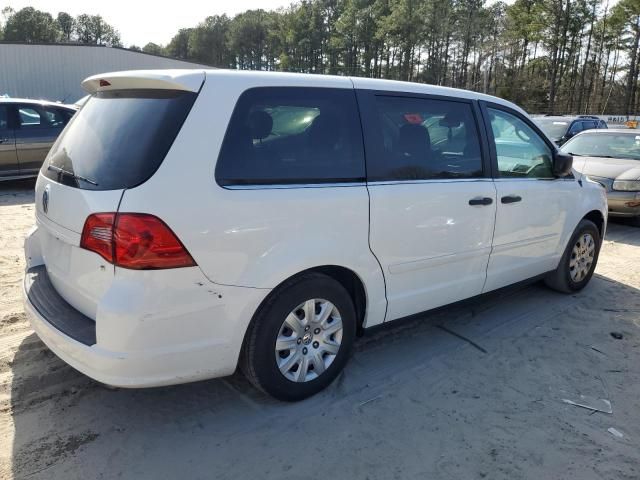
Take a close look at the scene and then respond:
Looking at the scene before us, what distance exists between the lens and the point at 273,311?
2758mm

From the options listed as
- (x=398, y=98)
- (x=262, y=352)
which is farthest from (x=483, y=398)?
(x=398, y=98)

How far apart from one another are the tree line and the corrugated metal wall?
38301 millimetres

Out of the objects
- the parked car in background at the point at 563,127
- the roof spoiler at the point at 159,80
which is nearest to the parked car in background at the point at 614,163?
the parked car in background at the point at 563,127

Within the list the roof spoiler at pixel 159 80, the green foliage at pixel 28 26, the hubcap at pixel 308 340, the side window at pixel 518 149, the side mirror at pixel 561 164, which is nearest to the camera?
the roof spoiler at pixel 159 80

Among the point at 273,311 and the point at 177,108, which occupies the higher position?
the point at 177,108

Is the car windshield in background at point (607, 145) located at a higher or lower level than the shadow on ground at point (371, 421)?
higher

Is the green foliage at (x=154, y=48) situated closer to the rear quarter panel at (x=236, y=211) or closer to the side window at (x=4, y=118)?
the side window at (x=4, y=118)

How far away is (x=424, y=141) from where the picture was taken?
3.48 metres

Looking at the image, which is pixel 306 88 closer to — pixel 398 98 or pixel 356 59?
pixel 398 98

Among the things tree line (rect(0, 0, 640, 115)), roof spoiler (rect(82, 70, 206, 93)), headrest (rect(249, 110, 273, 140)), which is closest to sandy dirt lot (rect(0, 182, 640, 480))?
headrest (rect(249, 110, 273, 140))

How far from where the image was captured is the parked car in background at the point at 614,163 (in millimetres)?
7977

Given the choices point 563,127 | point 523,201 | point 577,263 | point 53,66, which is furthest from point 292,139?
point 53,66

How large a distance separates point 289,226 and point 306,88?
833 mm

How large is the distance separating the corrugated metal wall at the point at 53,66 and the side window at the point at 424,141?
30.5 meters
